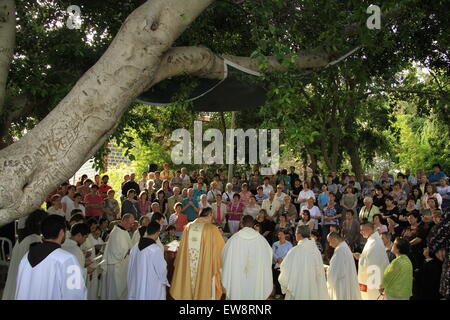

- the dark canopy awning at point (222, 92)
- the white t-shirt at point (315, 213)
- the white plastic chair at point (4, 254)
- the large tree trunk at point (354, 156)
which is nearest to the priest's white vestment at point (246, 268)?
the dark canopy awning at point (222, 92)

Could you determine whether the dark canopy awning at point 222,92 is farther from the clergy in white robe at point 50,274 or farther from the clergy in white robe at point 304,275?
the clergy in white robe at point 50,274

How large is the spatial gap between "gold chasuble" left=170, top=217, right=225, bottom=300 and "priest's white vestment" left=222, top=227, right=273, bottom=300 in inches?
11.5

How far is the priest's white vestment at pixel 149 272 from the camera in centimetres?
877

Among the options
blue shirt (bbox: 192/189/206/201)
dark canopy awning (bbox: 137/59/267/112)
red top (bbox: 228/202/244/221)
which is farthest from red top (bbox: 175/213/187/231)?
dark canopy awning (bbox: 137/59/267/112)

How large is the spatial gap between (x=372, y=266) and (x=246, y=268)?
2.18m

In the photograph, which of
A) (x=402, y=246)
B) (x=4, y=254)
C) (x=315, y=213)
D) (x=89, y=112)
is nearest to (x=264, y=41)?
(x=89, y=112)

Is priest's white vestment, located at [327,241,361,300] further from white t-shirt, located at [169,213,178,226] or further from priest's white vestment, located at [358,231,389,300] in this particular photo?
white t-shirt, located at [169,213,178,226]

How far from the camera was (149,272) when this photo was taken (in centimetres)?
878

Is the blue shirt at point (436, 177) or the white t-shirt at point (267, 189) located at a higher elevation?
the blue shirt at point (436, 177)

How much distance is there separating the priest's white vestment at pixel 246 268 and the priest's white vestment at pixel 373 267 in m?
1.74

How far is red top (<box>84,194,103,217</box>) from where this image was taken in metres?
14.8

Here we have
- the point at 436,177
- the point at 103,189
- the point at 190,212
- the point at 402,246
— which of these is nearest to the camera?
the point at 402,246

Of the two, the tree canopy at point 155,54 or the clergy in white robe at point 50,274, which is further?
the tree canopy at point 155,54

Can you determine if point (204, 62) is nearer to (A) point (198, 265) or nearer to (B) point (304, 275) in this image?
(A) point (198, 265)
